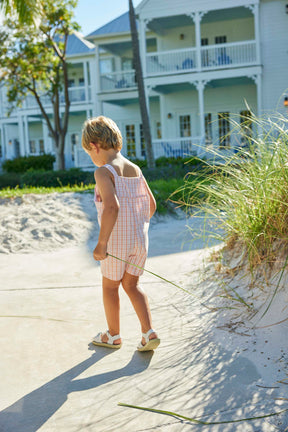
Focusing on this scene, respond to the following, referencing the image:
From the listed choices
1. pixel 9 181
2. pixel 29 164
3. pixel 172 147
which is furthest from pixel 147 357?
pixel 29 164

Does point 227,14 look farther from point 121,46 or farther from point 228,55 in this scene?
point 121,46

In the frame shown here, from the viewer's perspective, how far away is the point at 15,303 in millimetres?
3863

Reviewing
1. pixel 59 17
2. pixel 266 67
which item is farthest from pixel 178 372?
pixel 266 67

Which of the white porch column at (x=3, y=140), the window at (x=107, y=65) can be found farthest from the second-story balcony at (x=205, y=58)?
the white porch column at (x=3, y=140)

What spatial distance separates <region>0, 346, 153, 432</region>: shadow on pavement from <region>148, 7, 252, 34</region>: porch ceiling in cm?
1730

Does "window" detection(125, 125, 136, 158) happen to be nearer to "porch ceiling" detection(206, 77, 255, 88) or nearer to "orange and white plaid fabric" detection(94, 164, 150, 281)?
"porch ceiling" detection(206, 77, 255, 88)

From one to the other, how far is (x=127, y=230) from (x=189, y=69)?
52.5 ft

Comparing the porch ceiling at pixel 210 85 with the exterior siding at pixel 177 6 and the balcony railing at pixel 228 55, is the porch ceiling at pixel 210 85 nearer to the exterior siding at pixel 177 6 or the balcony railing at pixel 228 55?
the balcony railing at pixel 228 55

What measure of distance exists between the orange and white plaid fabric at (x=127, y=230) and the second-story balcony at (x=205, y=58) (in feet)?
50.8

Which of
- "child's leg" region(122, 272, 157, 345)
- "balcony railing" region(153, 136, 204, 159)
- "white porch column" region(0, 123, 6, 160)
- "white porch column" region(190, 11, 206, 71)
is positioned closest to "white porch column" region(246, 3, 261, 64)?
"white porch column" region(190, 11, 206, 71)

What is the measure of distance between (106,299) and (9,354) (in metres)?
0.65

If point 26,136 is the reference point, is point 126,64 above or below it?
above

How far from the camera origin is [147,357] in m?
2.80

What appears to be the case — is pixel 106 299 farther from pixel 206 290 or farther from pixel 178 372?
pixel 206 290
